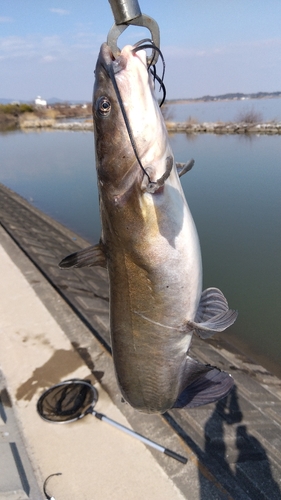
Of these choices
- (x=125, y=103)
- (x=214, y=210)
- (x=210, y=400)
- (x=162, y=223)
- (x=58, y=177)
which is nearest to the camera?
(x=125, y=103)

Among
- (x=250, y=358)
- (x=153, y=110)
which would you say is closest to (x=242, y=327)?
(x=250, y=358)

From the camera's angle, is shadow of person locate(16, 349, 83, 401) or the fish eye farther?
shadow of person locate(16, 349, 83, 401)

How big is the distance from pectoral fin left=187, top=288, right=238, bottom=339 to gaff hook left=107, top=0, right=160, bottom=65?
123 centimetres

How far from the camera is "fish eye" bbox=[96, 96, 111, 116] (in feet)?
5.32

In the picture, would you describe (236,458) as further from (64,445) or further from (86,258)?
(86,258)

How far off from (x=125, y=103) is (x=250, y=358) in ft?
21.4

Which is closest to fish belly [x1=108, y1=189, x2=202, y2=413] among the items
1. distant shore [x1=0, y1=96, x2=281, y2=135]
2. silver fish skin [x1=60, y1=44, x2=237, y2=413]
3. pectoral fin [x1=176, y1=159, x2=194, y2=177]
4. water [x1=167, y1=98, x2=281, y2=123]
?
silver fish skin [x1=60, y1=44, x2=237, y2=413]

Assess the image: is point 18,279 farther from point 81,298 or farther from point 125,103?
point 125,103

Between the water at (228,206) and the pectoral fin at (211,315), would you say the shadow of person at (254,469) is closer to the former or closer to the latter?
the pectoral fin at (211,315)

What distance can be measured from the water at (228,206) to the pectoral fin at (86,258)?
610cm

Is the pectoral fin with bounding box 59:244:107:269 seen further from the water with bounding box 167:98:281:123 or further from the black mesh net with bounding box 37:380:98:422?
the water with bounding box 167:98:281:123

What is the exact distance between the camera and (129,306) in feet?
5.99

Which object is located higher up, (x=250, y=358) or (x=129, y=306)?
(x=129, y=306)

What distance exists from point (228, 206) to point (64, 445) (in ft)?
41.6
